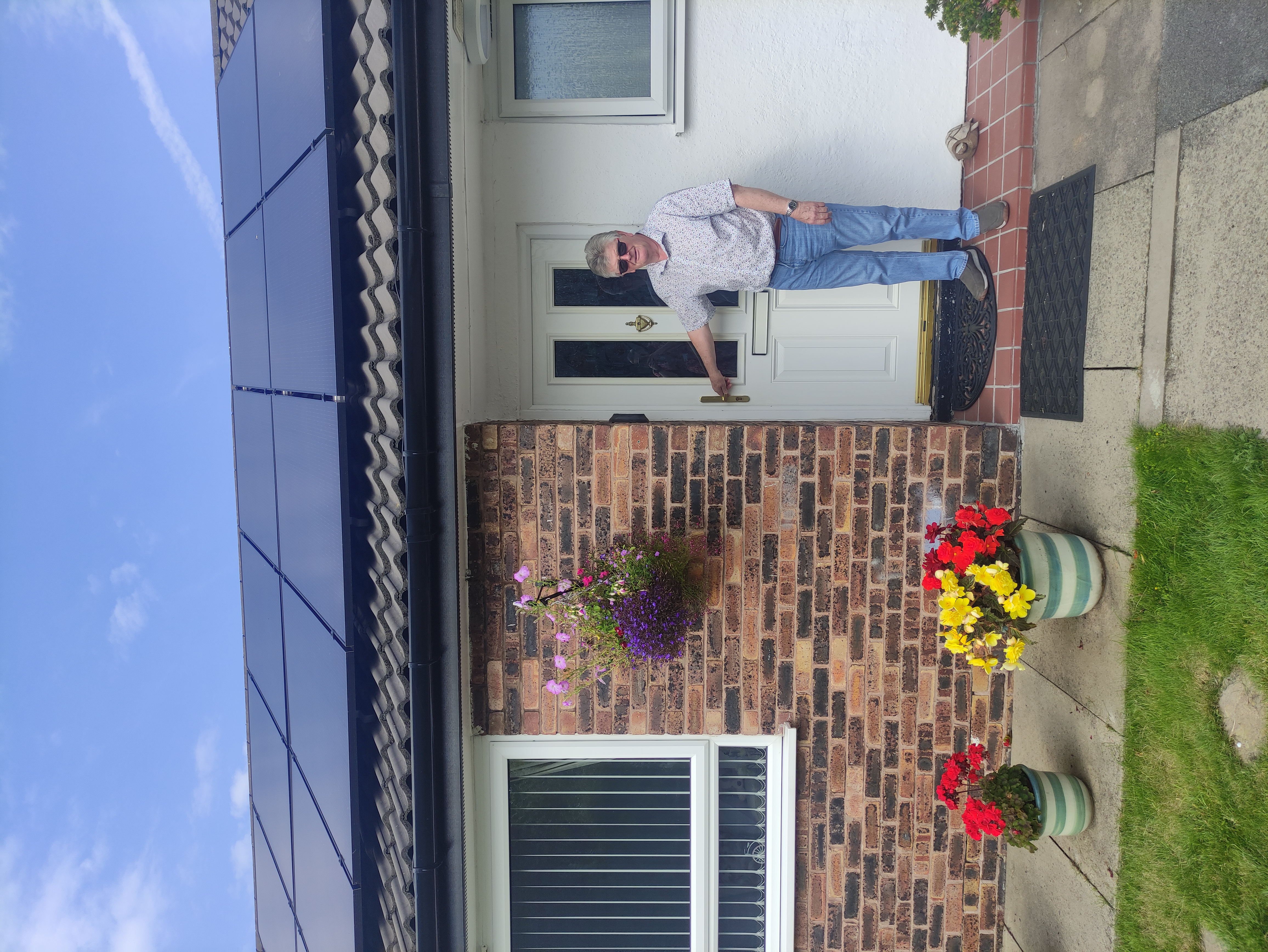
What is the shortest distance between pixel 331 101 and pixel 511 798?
11.3ft

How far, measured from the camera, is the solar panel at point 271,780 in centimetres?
409

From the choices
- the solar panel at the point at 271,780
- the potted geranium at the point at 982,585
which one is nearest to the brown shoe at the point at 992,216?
the potted geranium at the point at 982,585

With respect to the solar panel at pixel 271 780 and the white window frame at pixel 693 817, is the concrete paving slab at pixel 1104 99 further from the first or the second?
the solar panel at pixel 271 780

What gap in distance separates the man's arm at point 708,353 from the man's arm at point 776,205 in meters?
0.68

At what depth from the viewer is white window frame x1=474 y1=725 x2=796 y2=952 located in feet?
12.4

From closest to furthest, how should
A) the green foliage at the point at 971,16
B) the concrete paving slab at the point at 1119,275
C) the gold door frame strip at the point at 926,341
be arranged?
the concrete paving slab at the point at 1119,275 → the green foliage at the point at 971,16 → the gold door frame strip at the point at 926,341

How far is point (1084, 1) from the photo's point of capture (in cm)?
329

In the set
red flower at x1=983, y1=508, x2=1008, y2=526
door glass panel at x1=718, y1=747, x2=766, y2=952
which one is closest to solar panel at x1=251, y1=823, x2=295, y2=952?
door glass panel at x1=718, y1=747, x2=766, y2=952

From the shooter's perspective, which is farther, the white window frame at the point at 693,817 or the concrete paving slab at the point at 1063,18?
the white window frame at the point at 693,817

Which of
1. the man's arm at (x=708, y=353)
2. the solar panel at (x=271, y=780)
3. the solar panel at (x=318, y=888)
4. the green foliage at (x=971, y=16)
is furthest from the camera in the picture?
the solar panel at (x=271, y=780)

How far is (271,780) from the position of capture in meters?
4.38

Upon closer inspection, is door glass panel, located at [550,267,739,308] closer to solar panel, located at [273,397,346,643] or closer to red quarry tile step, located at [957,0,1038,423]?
red quarry tile step, located at [957,0,1038,423]

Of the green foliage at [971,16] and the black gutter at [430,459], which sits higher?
the green foliage at [971,16]

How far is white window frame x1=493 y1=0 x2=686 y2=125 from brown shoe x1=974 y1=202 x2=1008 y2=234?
1.81m
